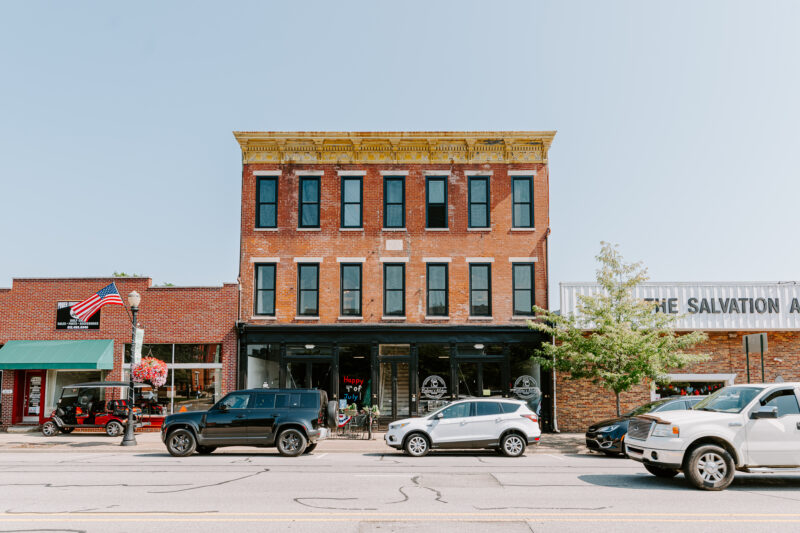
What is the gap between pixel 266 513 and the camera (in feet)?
30.6

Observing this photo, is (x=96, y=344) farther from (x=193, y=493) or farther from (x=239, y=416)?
(x=193, y=493)

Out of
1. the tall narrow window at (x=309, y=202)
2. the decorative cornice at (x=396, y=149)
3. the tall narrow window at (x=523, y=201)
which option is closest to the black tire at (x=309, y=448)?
the tall narrow window at (x=309, y=202)

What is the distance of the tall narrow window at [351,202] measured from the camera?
26859 mm

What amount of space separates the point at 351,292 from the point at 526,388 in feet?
24.6

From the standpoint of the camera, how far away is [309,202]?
1061 inches

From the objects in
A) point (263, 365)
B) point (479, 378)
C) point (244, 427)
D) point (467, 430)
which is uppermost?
point (263, 365)

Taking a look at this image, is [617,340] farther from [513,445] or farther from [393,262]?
[393,262]

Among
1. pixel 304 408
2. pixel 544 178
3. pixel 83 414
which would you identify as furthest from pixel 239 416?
pixel 544 178

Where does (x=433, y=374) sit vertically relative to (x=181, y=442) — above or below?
above

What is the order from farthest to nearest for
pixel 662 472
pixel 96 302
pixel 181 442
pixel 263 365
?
pixel 263 365 → pixel 96 302 → pixel 181 442 → pixel 662 472

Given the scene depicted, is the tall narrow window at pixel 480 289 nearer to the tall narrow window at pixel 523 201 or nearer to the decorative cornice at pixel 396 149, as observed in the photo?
the tall narrow window at pixel 523 201

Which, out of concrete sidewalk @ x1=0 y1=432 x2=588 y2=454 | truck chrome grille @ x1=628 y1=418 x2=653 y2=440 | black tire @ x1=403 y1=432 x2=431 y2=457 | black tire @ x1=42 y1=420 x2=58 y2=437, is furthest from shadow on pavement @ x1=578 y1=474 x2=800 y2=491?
black tire @ x1=42 y1=420 x2=58 y2=437

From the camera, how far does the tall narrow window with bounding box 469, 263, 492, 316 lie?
26297mm

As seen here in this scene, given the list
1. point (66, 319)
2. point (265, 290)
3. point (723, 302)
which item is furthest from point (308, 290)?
point (723, 302)
